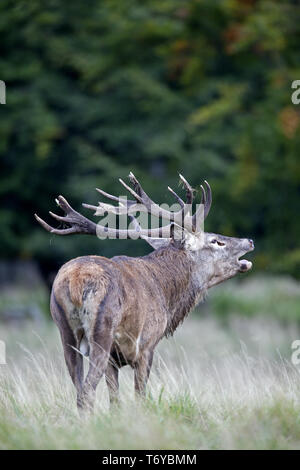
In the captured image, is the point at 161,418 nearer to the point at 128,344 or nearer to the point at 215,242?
the point at 128,344

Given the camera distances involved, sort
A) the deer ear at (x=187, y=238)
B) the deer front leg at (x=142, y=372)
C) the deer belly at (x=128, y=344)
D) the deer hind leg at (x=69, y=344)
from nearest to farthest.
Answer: the deer hind leg at (x=69, y=344) < the deer belly at (x=128, y=344) < the deer front leg at (x=142, y=372) < the deer ear at (x=187, y=238)

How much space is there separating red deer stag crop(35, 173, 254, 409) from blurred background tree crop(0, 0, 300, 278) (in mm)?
7341

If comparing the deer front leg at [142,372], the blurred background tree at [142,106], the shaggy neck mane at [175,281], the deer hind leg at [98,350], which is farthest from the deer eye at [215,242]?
the blurred background tree at [142,106]

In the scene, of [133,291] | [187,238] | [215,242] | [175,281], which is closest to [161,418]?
[133,291]

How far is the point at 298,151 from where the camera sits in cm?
1358

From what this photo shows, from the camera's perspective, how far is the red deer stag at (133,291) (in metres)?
5.20

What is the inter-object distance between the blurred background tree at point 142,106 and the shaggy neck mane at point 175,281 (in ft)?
24.7

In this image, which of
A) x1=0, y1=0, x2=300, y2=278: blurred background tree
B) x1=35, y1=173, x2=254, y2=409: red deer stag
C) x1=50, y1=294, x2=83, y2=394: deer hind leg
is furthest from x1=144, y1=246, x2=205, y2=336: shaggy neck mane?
x1=0, y1=0, x2=300, y2=278: blurred background tree

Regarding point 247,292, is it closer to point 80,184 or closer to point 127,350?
point 80,184

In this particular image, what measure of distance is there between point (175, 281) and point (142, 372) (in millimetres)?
1063

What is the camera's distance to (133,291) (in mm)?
5723

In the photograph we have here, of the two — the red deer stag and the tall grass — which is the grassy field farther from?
the red deer stag

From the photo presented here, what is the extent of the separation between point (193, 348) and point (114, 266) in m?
7.48

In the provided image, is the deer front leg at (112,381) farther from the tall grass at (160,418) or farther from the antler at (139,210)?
the antler at (139,210)
